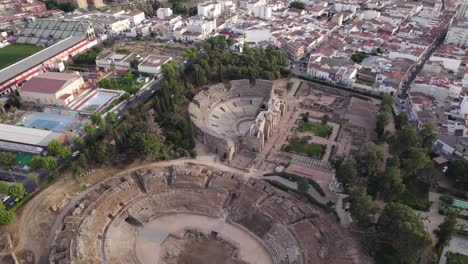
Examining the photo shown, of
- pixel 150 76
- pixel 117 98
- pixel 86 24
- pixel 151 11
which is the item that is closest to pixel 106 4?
pixel 151 11

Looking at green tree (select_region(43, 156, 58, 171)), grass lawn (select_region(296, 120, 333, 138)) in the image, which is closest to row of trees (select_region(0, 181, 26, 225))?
green tree (select_region(43, 156, 58, 171))

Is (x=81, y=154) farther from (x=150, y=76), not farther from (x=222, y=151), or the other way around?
(x=150, y=76)

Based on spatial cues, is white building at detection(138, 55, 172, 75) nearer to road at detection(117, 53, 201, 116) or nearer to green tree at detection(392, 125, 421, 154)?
road at detection(117, 53, 201, 116)

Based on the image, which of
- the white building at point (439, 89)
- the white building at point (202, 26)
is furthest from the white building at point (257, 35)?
the white building at point (439, 89)

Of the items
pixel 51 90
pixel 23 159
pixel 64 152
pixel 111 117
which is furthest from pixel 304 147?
pixel 51 90

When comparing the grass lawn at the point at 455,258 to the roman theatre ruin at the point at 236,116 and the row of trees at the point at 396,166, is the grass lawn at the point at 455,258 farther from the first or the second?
the roman theatre ruin at the point at 236,116

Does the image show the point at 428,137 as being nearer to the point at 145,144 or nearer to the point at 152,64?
the point at 145,144
